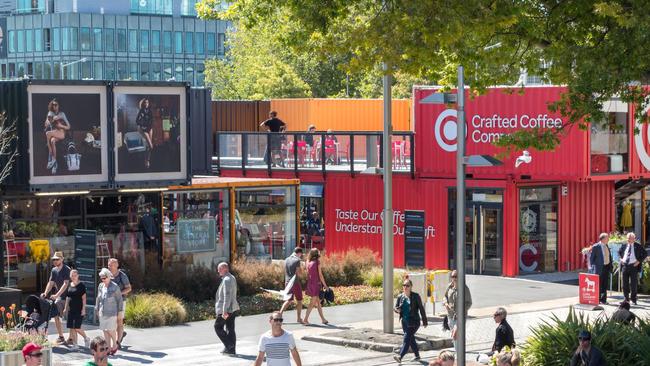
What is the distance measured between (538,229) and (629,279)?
21.7 feet

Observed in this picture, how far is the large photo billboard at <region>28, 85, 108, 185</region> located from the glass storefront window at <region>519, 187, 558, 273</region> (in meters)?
12.2

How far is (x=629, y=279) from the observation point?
2919 centimetres

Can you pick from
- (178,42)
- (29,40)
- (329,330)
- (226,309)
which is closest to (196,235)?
(329,330)

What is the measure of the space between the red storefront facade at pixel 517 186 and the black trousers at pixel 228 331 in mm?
13939

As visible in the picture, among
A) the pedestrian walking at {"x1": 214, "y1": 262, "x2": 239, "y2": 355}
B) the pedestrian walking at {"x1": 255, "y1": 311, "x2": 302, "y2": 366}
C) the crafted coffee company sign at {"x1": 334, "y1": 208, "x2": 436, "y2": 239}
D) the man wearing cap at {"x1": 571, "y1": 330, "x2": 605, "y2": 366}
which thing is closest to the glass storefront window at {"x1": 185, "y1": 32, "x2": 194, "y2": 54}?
the crafted coffee company sign at {"x1": 334, "y1": 208, "x2": 436, "y2": 239}

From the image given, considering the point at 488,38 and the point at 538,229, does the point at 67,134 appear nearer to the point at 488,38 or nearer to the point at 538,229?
the point at 488,38

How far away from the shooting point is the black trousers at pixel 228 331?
22812 mm

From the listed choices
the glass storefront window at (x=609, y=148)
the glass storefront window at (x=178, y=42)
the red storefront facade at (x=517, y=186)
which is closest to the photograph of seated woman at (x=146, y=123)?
the red storefront facade at (x=517, y=186)

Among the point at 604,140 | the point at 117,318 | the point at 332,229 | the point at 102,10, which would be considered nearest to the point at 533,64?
the point at 117,318

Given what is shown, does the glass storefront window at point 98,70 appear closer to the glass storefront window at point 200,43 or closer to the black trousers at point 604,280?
the glass storefront window at point 200,43

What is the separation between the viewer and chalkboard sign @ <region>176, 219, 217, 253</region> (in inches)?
1231

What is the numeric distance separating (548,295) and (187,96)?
33.6 ft

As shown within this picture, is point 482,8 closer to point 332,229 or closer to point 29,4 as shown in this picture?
point 332,229

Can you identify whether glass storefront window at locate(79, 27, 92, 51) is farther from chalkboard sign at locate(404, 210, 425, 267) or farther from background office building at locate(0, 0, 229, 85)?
chalkboard sign at locate(404, 210, 425, 267)
